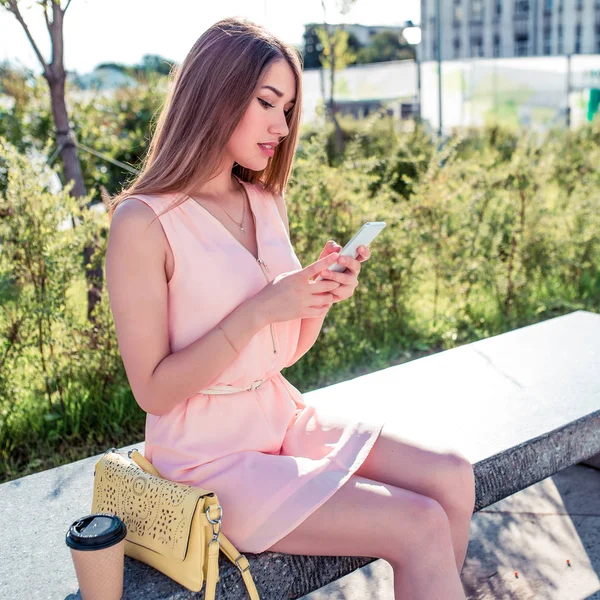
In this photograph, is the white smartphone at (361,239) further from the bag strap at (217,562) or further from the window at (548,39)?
the window at (548,39)

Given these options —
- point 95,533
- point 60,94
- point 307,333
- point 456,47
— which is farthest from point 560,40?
point 95,533

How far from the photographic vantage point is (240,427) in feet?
5.85

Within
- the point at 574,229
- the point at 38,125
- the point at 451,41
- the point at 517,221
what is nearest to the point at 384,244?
the point at 517,221

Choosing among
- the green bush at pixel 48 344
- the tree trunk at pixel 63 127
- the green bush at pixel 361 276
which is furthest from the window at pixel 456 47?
the green bush at pixel 48 344

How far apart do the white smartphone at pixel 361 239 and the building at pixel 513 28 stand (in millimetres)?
61209

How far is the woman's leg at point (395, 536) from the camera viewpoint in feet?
5.14

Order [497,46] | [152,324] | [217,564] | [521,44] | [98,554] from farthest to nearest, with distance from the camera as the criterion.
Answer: [497,46], [521,44], [152,324], [217,564], [98,554]

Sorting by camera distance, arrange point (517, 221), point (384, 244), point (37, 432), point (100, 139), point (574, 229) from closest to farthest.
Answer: point (37, 432) → point (384, 244) → point (517, 221) → point (574, 229) → point (100, 139)

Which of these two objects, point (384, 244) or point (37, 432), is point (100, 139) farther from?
point (37, 432)

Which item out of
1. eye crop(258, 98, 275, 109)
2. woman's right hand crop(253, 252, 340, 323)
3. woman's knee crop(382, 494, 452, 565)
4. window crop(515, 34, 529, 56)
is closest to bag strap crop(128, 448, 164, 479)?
woman's right hand crop(253, 252, 340, 323)

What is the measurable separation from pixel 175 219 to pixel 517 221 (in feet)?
11.8

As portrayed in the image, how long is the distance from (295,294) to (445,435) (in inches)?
33.6

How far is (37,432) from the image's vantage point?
3.25 metres

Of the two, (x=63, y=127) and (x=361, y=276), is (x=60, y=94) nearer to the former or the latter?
(x=63, y=127)
